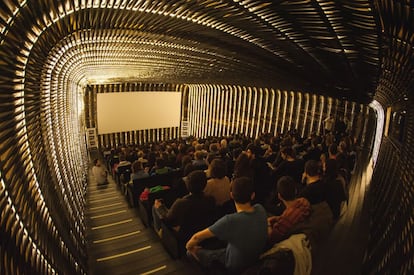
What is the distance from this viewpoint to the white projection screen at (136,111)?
64.6 ft

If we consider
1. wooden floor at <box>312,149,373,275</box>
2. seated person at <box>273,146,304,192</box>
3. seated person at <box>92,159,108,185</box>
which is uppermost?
seated person at <box>273,146,304,192</box>

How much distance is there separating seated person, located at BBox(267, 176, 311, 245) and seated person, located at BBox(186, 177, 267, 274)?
32cm

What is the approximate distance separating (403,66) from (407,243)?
2364mm

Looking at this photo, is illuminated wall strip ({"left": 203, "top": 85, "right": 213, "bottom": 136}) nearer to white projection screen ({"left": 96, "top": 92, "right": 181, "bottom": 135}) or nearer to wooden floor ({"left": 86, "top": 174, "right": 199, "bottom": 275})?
white projection screen ({"left": 96, "top": 92, "right": 181, "bottom": 135})

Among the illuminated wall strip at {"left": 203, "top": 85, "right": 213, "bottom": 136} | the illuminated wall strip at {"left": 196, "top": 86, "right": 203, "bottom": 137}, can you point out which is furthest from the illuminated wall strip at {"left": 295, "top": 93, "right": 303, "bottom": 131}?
the illuminated wall strip at {"left": 196, "top": 86, "right": 203, "bottom": 137}

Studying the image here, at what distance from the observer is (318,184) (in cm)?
335

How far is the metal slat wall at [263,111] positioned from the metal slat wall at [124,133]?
255 centimetres

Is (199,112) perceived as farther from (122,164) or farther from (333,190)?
(333,190)

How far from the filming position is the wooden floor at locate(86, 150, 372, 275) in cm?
347

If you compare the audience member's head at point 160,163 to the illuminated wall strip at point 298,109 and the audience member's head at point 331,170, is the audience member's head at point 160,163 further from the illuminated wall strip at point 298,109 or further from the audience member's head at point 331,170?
the illuminated wall strip at point 298,109

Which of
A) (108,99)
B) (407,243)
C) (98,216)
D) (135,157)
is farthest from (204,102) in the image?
(407,243)

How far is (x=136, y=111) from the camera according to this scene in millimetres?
21000

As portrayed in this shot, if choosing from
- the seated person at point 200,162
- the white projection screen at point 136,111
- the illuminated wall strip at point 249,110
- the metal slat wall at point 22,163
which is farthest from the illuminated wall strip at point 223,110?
the metal slat wall at point 22,163

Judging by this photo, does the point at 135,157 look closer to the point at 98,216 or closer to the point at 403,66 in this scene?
the point at 98,216
